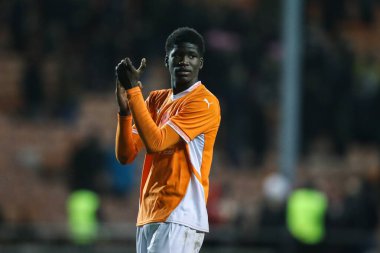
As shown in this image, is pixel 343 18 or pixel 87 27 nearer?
pixel 87 27

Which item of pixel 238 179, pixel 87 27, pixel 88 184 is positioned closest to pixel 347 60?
pixel 238 179

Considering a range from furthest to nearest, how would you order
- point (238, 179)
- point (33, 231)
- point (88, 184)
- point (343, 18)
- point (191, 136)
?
point (343, 18) → point (238, 179) → point (88, 184) → point (33, 231) → point (191, 136)

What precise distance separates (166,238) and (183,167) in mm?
390

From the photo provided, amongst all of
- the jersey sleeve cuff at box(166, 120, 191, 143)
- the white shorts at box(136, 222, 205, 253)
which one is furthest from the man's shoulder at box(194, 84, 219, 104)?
the white shorts at box(136, 222, 205, 253)

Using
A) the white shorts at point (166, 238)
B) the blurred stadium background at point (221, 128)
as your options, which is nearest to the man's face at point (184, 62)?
the white shorts at point (166, 238)

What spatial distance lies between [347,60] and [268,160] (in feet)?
7.51

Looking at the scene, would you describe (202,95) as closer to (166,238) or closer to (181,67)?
(181,67)

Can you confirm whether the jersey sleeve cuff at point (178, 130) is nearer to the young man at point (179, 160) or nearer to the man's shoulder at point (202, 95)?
the young man at point (179, 160)

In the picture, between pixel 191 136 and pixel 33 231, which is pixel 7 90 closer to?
pixel 33 231

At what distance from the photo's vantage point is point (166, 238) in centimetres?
636

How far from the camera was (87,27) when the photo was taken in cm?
2028

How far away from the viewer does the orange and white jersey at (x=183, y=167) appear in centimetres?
639

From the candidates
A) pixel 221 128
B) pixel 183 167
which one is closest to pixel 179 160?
pixel 183 167

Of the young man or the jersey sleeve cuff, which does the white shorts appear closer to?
the young man
